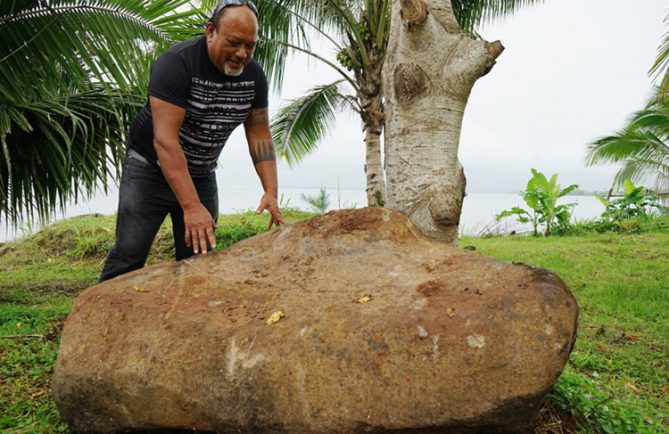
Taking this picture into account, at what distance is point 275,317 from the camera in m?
2.16

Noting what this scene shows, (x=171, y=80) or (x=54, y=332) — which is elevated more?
(x=171, y=80)

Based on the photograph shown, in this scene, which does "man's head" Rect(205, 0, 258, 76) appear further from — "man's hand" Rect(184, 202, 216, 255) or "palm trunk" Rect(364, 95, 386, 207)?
"palm trunk" Rect(364, 95, 386, 207)

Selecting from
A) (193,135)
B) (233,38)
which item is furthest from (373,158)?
(233,38)

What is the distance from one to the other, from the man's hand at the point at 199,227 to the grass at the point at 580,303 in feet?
2.95

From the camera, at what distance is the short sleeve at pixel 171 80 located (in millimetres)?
2615

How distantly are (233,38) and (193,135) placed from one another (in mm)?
528

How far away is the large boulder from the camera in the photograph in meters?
1.90

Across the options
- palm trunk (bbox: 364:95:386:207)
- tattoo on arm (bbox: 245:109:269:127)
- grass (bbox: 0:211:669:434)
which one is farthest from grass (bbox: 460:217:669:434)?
tattoo on arm (bbox: 245:109:269:127)

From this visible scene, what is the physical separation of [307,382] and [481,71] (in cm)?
195

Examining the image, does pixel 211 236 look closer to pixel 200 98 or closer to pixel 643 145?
pixel 200 98

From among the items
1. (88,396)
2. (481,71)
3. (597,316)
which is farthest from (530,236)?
(88,396)

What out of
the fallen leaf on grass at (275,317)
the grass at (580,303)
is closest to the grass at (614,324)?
the grass at (580,303)

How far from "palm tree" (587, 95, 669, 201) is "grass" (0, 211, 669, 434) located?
2.52m

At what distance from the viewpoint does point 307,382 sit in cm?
195
